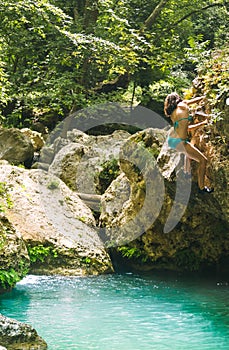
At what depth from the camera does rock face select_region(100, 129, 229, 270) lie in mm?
10695

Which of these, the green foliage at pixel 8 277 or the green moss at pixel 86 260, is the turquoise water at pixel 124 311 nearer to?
the green foliage at pixel 8 277

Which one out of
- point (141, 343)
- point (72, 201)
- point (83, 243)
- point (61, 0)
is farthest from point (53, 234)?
point (61, 0)

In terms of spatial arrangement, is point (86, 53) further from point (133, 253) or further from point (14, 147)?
point (133, 253)

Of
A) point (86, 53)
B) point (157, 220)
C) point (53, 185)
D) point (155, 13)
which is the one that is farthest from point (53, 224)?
point (155, 13)

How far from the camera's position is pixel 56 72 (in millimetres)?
18234

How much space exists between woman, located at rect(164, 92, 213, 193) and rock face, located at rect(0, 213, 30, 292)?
3181mm

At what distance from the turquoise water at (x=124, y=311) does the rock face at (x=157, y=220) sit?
744mm

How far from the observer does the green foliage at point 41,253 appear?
1082 centimetres

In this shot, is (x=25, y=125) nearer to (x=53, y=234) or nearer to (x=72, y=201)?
(x=72, y=201)

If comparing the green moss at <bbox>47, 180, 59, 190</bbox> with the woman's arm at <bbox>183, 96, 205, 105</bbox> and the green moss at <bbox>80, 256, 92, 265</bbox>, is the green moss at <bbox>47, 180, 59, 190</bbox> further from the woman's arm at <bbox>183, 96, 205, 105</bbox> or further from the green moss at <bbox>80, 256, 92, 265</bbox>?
the woman's arm at <bbox>183, 96, 205, 105</bbox>

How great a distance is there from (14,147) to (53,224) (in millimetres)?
4761

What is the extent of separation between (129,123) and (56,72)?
120 inches

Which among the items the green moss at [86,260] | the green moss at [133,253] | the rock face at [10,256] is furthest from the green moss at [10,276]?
the green moss at [133,253]

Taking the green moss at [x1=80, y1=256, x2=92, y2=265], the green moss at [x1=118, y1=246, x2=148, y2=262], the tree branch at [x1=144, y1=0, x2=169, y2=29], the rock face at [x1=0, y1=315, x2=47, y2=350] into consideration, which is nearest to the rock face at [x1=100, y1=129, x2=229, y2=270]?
the green moss at [x1=118, y1=246, x2=148, y2=262]
